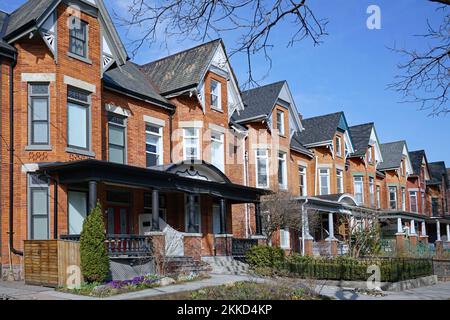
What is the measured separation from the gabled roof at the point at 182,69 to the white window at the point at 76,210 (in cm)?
819

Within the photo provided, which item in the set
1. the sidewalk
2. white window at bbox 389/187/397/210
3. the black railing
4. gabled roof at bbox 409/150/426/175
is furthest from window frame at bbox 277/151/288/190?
gabled roof at bbox 409/150/426/175

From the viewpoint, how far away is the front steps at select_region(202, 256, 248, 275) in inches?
890

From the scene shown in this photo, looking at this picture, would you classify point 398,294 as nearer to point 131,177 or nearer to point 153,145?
point 131,177

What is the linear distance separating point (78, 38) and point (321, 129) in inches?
867

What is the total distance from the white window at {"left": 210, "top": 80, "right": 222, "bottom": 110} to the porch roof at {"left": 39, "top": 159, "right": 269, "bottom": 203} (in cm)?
486

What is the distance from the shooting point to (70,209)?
769 inches

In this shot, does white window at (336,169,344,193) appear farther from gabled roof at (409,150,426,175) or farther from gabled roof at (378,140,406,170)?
gabled roof at (409,150,426,175)

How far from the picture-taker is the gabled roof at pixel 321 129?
37.8 m

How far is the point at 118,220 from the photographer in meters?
22.3

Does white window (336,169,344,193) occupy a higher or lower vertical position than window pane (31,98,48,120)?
lower

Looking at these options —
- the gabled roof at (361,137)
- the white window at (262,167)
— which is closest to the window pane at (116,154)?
the white window at (262,167)

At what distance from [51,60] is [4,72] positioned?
1.66 meters

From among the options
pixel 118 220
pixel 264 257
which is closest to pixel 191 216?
pixel 118 220
